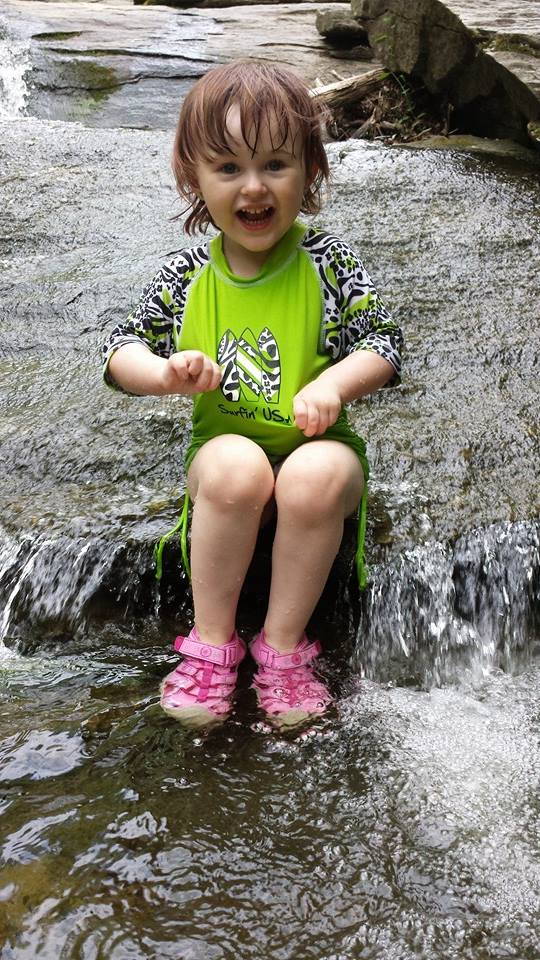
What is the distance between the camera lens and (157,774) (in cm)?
207

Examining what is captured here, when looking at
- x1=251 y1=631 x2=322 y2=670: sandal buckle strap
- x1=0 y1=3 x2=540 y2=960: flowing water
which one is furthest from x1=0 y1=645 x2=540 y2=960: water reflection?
x1=251 y1=631 x2=322 y2=670: sandal buckle strap

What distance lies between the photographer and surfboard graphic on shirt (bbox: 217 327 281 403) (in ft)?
7.74

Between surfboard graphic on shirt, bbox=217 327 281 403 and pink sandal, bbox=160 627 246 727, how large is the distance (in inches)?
23.9

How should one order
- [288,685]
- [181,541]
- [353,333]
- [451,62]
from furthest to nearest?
[451,62] < [181,541] < [353,333] < [288,685]

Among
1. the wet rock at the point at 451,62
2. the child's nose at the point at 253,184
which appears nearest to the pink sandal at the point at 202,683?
the child's nose at the point at 253,184

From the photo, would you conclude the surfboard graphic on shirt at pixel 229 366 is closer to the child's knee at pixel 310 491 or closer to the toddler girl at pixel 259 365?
the toddler girl at pixel 259 365

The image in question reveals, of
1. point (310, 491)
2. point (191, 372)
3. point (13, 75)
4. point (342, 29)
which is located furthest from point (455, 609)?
point (13, 75)

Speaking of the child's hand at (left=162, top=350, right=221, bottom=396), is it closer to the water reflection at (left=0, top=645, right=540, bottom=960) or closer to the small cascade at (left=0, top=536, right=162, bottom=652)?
the small cascade at (left=0, top=536, right=162, bottom=652)

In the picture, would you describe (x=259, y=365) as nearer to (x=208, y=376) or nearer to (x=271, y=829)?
(x=208, y=376)

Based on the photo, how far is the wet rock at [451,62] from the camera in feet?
18.6

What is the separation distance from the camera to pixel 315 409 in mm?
2127

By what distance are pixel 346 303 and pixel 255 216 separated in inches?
12.6

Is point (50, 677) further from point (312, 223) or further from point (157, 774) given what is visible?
point (312, 223)

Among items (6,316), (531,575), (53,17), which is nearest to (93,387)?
(6,316)
